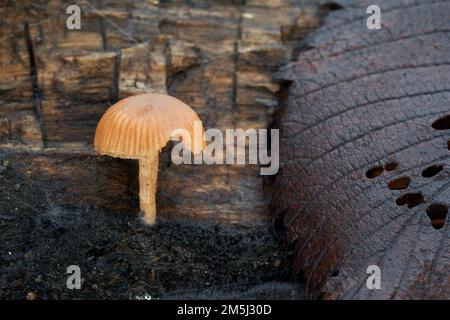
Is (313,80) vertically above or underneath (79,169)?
above

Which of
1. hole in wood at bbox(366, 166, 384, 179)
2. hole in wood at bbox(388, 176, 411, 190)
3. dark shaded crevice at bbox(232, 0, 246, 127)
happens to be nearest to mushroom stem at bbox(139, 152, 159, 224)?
dark shaded crevice at bbox(232, 0, 246, 127)

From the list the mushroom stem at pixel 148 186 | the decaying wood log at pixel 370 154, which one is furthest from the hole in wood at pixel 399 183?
the mushroom stem at pixel 148 186

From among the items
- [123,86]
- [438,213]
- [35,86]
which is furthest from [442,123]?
[35,86]

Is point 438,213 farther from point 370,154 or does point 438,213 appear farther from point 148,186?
point 148,186

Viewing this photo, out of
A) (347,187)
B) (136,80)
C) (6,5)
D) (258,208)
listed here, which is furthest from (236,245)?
(6,5)

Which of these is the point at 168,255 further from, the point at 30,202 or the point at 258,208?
the point at 30,202

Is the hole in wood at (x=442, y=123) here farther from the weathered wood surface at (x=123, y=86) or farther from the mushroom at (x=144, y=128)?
the mushroom at (x=144, y=128)
